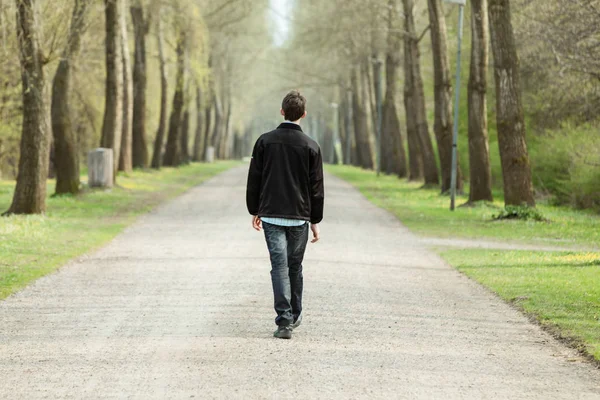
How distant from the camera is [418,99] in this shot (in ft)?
125

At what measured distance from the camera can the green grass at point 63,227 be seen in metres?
14.1

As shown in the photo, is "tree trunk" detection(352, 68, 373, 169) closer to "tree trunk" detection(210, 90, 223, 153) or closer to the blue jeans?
"tree trunk" detection(210, 90, 223, 153)

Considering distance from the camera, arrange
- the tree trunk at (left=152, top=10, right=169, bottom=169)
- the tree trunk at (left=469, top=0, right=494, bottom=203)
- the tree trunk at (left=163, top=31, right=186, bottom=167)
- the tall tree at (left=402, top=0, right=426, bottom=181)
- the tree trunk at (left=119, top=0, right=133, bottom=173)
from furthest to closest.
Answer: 1. the tree trunk at (left=163, top=31, right=186, bottom=167)
2. the tree trunk at (left=152, top=10, right=169, bottom=169)
3. the tall tree at (left=402, top=0, right=426, bottom=181)
4. the tree trunk at (left=119, top=0, right=133, bottom=173)
5. the tree trunk at (left=469, top=0, right=494, bottom=203)

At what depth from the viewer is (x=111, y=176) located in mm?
31781

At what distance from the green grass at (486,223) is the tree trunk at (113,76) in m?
7.92

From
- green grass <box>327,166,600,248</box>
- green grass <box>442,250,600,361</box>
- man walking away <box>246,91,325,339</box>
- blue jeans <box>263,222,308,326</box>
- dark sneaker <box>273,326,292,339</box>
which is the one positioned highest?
man walking away <box>246,91,325,339</box>

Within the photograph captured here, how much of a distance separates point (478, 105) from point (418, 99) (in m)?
10.9

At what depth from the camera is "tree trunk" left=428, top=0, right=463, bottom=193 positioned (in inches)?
1266

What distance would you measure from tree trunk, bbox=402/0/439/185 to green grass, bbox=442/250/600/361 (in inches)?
802

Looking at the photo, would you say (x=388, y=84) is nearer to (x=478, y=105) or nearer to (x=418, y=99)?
(x=418, y=99)

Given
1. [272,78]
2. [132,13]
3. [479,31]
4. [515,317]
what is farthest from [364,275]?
[272,78]

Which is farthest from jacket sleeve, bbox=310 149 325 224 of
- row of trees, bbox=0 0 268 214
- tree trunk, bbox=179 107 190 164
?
tree trunk, bbox=179 107 190 164

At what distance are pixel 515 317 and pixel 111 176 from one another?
22.6m

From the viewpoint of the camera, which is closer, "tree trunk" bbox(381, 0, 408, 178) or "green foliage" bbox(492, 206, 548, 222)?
"green foliage" bbox(492, 206, 548, 222)
